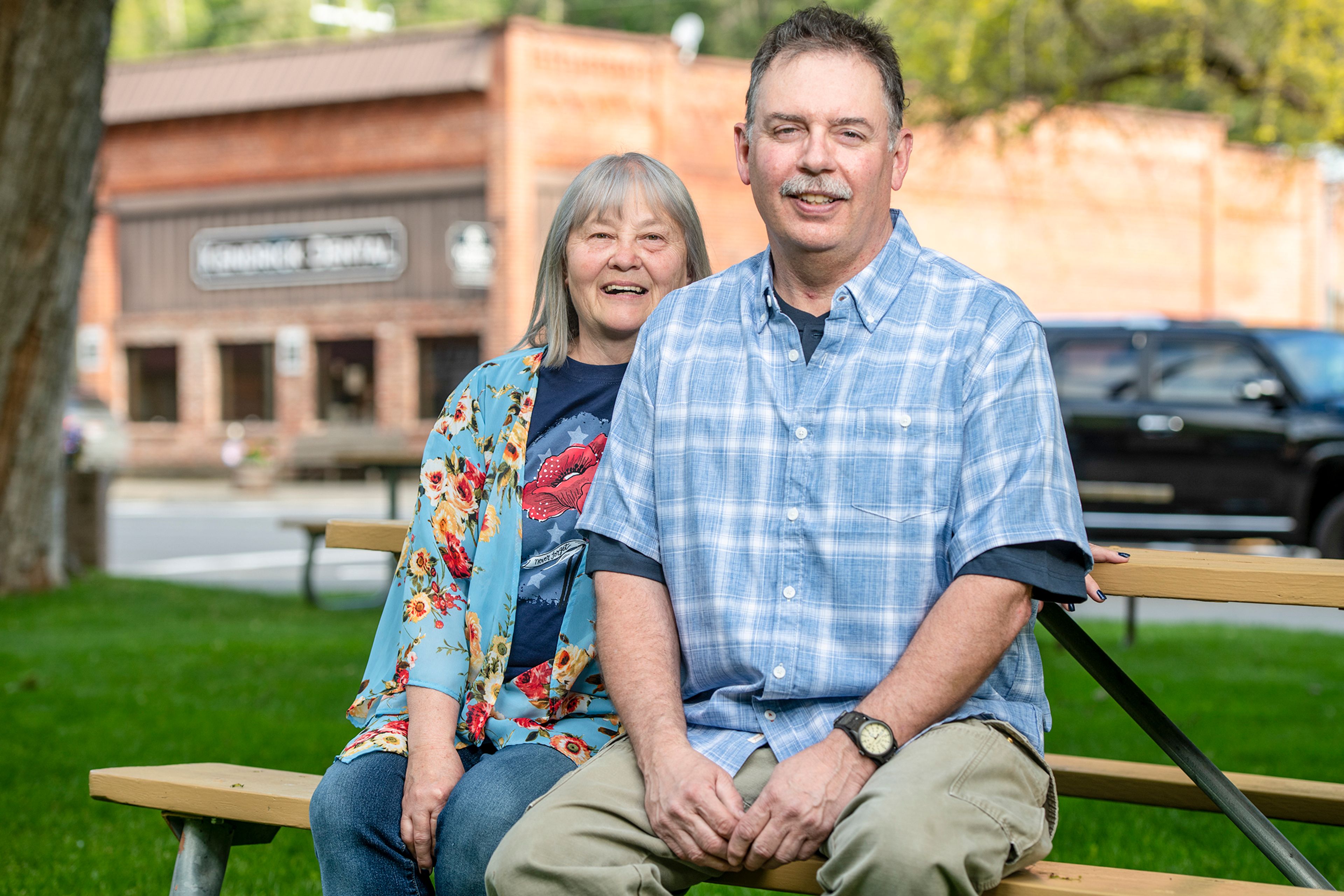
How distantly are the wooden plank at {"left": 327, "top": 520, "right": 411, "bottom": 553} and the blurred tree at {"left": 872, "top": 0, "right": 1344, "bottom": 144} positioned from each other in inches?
403

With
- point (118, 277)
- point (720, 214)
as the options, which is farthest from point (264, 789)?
point (118, 277)

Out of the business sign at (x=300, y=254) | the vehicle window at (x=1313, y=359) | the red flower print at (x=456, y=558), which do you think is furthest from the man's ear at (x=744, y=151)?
the business sign at (x=300, y=254)

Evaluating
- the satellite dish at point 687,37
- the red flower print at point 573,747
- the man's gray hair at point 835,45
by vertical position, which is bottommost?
the red flower print at point 573,747

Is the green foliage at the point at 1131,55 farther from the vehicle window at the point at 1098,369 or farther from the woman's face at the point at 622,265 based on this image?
the woman's face at the point at 622,265

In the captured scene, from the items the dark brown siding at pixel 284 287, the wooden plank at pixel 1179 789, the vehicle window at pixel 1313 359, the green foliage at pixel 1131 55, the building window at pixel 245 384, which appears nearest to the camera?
the wooden plank at pixel 1179 789

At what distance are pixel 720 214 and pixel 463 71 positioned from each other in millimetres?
5132

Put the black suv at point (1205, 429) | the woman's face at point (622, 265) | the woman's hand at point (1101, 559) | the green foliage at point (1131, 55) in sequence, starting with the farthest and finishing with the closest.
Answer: the green foliage at point (1131, 55) < the black suv at point (1205, 429) < the woman's face at point (622, 265) < the woman's hand at point (1101, 559)

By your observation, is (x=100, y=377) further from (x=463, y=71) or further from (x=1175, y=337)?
(x=1175, y=337)

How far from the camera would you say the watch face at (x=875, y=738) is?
2256mm

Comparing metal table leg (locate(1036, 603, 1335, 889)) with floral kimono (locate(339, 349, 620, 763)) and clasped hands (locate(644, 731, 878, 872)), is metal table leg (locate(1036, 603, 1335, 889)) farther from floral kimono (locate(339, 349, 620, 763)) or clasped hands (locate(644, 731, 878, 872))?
floral kimono (locate(339, 349, 620, 763))

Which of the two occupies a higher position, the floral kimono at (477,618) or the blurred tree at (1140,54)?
the blurred tree at (1140,54)

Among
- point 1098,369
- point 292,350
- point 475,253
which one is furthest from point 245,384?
point 1098,369

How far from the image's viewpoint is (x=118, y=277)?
28344mm

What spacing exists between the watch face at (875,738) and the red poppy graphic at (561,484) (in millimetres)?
783
